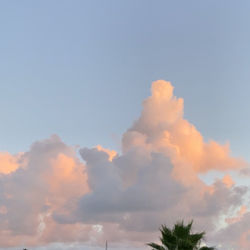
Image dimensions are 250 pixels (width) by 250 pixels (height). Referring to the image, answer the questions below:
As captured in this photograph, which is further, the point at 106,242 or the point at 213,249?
the point at 106,242

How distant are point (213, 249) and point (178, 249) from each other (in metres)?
4.10

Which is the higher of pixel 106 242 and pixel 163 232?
pixel 106 242

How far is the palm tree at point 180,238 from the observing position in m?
59.5

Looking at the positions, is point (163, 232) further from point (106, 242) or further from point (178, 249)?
point (106, 242)

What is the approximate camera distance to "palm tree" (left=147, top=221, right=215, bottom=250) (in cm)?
5947

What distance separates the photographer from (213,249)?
6041cm

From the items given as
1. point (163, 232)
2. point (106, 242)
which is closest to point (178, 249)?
point (163, 232)

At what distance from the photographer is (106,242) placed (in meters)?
145

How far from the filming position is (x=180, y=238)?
59812mm

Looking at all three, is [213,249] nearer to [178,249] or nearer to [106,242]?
[178,249]

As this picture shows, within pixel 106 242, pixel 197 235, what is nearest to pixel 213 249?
pixel 197 235

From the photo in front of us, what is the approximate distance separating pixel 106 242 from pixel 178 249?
87578mm

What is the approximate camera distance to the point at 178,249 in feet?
195

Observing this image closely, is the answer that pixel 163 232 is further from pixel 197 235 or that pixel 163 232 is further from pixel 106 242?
pixel 106 242
